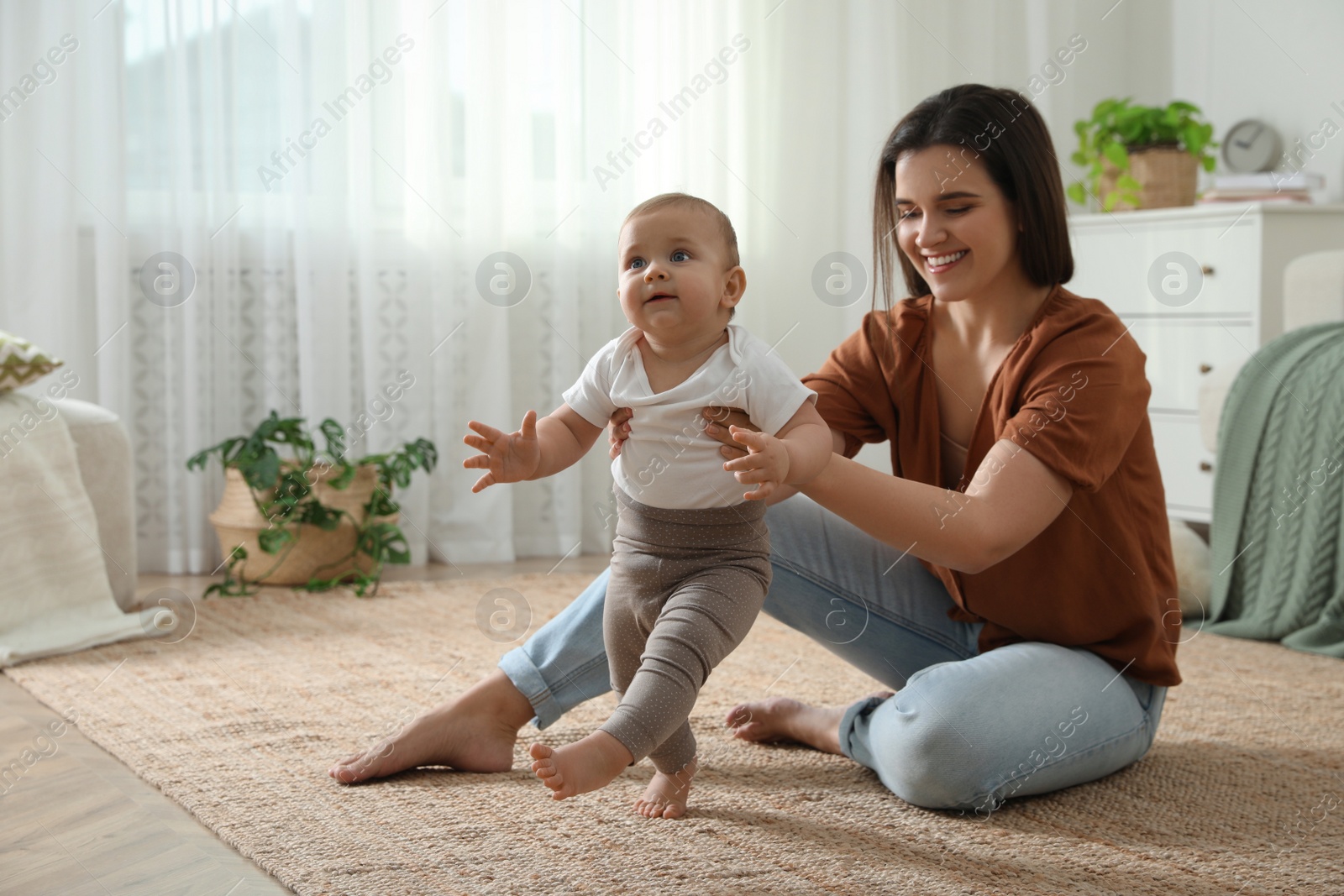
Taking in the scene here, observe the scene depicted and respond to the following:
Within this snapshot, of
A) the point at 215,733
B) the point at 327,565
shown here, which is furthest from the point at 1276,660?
the point at 327,565

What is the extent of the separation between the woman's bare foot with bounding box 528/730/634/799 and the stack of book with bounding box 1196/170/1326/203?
2497 millimetres

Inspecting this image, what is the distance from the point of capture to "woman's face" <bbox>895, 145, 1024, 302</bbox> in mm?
1313

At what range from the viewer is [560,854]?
1.16m

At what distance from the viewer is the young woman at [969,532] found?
1.25 meters

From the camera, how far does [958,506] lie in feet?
3.92

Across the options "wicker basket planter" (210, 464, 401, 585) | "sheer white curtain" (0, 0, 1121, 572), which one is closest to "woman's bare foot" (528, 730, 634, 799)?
"wicker basket planter" (210, 464, 401, 585)

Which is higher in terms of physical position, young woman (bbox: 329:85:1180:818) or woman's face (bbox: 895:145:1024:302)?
woman's face (bbox: 895:145:1024:302)

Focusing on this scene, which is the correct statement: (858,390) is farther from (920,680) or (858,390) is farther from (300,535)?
(300,535)

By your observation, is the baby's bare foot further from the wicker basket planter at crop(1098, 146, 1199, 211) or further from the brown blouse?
the wicker basket planter at crop(1098, 146, 1199, 211)

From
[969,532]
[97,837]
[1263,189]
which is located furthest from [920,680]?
[1263,189]

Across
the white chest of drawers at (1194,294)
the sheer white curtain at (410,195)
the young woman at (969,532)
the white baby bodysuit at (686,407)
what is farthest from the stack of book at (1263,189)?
the white baby bodysuit at (686,407)

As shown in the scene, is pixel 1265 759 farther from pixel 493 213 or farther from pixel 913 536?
pixel 493 213

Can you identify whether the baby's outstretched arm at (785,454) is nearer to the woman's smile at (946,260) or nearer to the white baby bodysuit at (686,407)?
the white baby bodysuit at (686,407)

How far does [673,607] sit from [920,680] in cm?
Answer: 33
